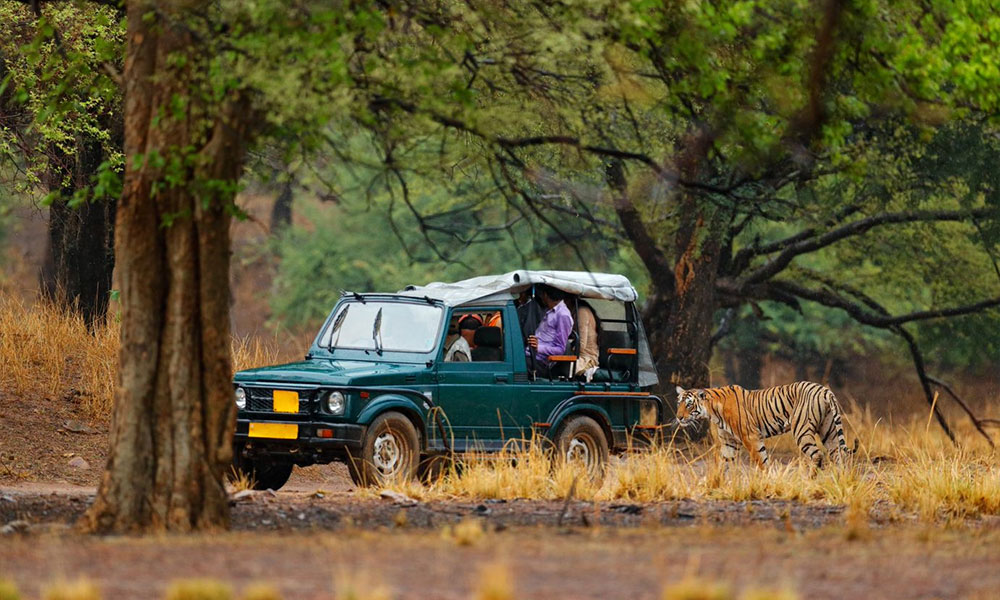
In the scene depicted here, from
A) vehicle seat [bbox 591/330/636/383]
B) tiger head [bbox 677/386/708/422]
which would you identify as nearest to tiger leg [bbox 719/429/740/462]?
tiger head [bbox 677/386/708/422]

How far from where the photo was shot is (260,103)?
9781 mm

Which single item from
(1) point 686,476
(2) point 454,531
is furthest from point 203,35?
(1) point 686,476

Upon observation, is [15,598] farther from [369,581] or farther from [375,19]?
[375,19]

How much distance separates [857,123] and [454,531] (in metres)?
10.5

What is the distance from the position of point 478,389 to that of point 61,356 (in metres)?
7.15

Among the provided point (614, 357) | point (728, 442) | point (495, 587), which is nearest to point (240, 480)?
point (614, 357)

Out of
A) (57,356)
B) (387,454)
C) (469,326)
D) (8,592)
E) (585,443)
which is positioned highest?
(469,326)

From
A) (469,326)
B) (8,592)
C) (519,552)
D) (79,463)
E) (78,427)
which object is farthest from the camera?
(78,427)

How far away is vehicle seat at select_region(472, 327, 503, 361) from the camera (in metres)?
15.6

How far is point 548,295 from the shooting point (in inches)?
647

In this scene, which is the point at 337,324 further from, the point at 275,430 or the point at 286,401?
the point at 275,430

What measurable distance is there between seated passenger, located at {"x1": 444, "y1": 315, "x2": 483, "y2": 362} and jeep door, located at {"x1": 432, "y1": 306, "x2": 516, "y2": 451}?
0.18ft

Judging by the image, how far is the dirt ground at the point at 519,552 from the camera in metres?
7.63

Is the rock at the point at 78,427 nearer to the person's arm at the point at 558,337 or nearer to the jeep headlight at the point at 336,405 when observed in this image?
the jeep headlight at the point at 336,405
